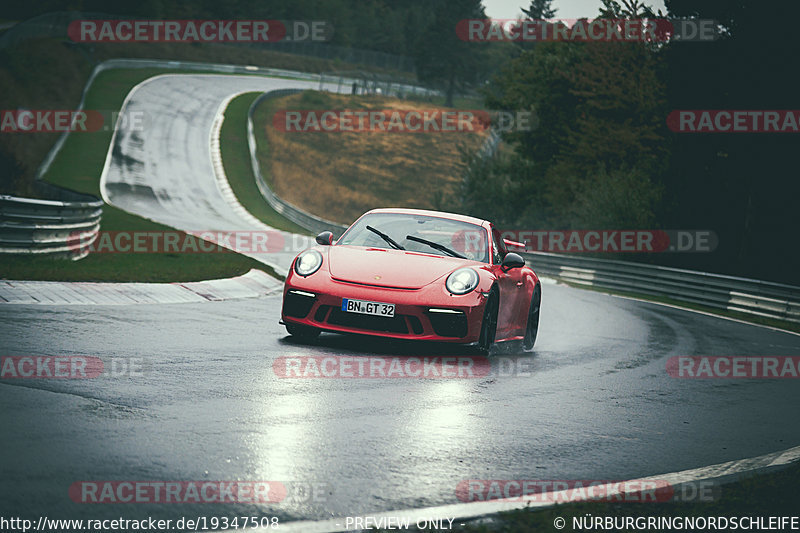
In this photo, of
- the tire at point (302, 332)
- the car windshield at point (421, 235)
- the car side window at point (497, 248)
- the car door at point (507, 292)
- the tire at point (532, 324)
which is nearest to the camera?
the tire at point (302, 332)

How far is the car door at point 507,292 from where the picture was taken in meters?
10.6

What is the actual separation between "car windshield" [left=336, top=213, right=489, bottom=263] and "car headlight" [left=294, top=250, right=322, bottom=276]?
0.73m

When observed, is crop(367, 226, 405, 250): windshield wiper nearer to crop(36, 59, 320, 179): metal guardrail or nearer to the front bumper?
the front bumper

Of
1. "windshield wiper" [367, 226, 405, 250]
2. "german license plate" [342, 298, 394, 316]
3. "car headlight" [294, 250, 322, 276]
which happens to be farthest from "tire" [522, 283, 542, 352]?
"car headlight" [294, 250, 322, 276]

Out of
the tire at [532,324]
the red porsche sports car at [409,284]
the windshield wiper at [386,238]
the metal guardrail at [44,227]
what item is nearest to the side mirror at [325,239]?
the red porsche sports car at [409,284]

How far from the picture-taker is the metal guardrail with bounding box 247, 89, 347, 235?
40.1m

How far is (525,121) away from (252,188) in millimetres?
13771

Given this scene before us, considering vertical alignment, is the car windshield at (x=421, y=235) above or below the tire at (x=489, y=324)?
above

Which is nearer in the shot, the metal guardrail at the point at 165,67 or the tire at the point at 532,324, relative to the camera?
the tire at the point at 532,324

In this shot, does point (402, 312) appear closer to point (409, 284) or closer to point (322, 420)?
point (409, 284)

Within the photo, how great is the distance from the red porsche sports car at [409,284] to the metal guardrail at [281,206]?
24438mm

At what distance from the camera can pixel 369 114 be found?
246 ft

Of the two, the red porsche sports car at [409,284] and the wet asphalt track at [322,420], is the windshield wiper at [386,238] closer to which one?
the red porsche sports car at [409,284]

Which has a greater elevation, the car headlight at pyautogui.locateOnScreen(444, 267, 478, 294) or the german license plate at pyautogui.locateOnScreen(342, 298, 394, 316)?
the car headlight at pyautogui.locateOnScreen(444, 267, 478, 294)
